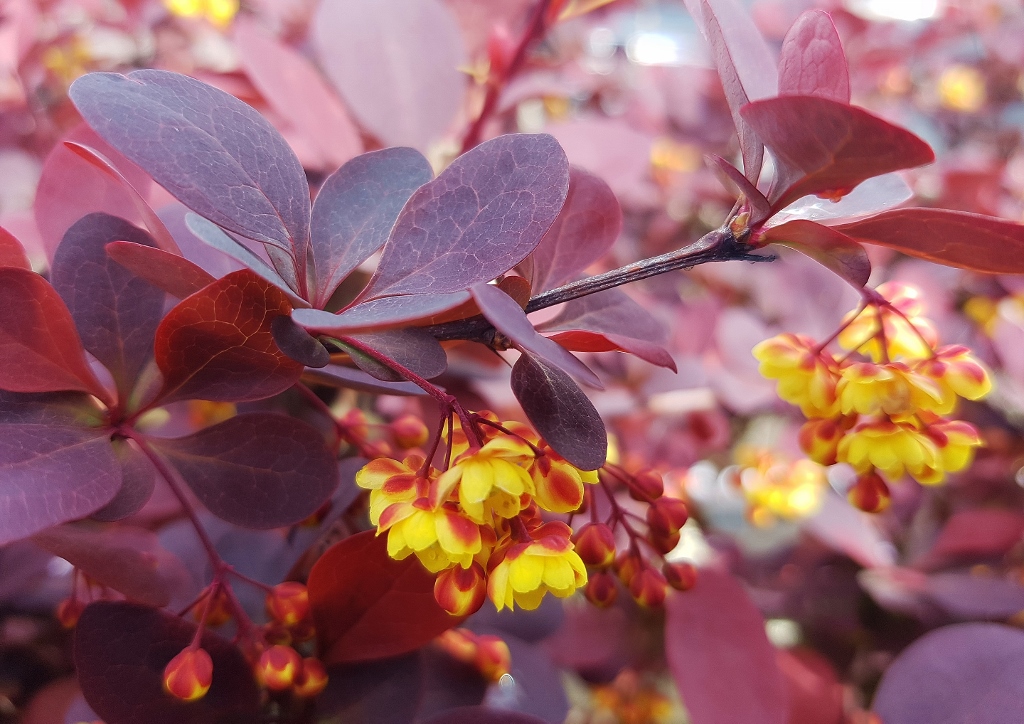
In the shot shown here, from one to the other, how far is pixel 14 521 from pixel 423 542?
21cm

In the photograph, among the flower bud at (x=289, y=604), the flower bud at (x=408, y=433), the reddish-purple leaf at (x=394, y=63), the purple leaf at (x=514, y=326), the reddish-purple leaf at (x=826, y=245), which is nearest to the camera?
the purple leaf at (x=514, y=326)

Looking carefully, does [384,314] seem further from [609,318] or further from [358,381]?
[609,318]

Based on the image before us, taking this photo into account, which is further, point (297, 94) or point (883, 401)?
point (297, 94)

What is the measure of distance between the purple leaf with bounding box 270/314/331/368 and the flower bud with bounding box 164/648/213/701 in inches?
8.8

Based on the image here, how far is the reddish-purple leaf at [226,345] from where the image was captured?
394 millimetres

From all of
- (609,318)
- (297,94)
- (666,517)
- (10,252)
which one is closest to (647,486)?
(666,517)

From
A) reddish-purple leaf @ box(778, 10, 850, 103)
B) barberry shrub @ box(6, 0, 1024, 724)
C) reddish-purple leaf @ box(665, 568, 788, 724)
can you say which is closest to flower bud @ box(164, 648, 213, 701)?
barberry shrub @ box(6, 0, 1024, 724)

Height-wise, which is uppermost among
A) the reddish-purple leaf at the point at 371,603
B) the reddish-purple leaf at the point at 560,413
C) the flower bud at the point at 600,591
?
the reddish-purple leaf at the point at 560,413

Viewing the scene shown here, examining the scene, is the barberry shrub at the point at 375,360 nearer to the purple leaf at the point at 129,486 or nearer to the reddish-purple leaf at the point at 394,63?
the purple leaf at the point at 129,486

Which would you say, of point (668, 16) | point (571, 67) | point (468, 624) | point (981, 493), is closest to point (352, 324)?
point (468, 624)

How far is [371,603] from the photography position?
1.77 ft

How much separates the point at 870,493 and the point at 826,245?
248 millimetres

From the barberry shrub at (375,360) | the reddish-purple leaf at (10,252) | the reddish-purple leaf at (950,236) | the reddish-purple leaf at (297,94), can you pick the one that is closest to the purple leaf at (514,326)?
the barberry shrub at (375,360)

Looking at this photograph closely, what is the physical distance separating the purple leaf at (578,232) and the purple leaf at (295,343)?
20cm
